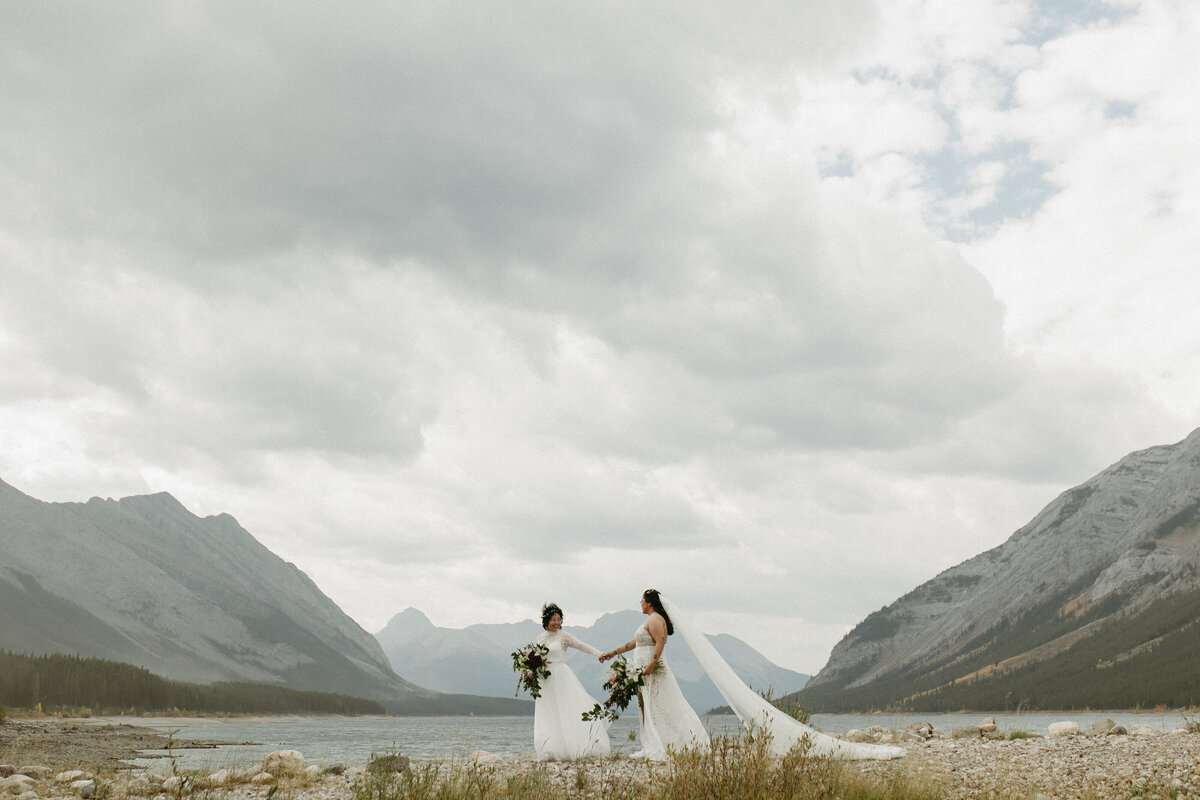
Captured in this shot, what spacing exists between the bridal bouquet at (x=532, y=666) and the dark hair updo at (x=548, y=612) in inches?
21.9

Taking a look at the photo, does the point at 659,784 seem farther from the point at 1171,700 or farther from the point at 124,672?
the point at 1171,700

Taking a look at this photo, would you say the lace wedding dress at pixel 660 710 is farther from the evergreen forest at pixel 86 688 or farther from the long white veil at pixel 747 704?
the evergreen forest at pixel 86 688

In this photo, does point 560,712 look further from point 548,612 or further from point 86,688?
point 86,688

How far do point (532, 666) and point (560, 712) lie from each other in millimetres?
1367

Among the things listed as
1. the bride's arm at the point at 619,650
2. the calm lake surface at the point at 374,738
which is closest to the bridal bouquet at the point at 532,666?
the calm lake surface at the point at 374,738

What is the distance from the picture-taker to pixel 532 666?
1920 cm

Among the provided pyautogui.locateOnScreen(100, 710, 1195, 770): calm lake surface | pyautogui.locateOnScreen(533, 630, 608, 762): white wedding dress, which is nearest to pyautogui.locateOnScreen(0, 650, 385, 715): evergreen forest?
pyautogui.locateOnScreen(100, 710, 1195, 770): calm lake surface

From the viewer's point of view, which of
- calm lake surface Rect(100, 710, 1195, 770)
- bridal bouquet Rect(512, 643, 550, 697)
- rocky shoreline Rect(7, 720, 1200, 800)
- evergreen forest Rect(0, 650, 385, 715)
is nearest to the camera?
rocky shoreline Rect(7, 720, 1200, 800)

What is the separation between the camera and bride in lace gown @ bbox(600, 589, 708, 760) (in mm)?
16859

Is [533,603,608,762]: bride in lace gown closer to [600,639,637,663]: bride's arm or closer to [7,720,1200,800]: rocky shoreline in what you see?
[7,720,1200,800]: rocky shoreline

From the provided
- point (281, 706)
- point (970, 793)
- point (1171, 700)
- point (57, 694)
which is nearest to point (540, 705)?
point (970, 793)

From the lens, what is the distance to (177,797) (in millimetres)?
9883

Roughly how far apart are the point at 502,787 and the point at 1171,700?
187810 mm

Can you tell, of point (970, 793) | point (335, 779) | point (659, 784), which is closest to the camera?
point (659, 784)
